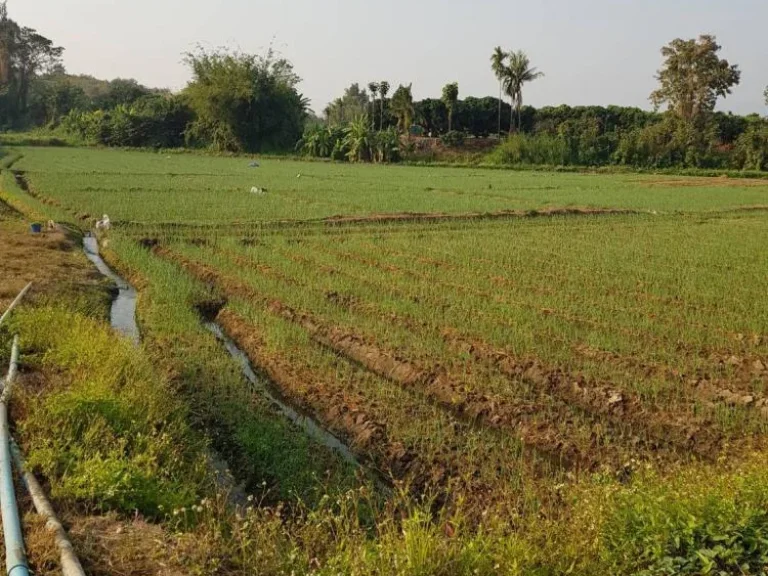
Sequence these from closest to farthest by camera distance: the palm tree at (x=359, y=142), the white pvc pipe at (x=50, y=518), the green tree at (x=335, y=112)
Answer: the white pvc pipe at (x=50, y=518) < the palm tree at (x=359, y=142) < the green tree at (x=335, y=112)

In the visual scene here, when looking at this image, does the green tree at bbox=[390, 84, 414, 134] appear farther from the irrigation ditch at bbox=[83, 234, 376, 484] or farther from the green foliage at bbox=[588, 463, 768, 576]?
the green foliage at bbox=[588, 463, 768, 576]

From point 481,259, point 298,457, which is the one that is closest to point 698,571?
point 298,457

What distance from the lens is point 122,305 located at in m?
9.30

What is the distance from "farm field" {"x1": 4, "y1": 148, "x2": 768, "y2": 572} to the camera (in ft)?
16.4

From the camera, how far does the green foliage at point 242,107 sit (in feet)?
154

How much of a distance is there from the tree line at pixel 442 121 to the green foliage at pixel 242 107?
0.08 m

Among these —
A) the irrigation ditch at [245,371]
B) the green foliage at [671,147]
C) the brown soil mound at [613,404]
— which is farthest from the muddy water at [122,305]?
the green foliage at [671,147]

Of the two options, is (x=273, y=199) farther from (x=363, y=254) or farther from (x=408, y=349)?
(x=408, y=349)

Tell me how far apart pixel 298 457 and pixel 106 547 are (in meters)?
1.60

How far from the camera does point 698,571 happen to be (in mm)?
3006

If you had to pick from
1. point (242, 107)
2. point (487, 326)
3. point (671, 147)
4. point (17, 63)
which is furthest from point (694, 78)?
point (17, 63)

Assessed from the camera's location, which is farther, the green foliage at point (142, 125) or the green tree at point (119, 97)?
the green tree at point (119, 97)

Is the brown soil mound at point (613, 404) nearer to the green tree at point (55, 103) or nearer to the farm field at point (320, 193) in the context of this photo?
the farm field at point (320, 193)

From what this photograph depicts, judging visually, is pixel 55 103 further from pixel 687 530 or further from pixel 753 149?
pixel 687 530
